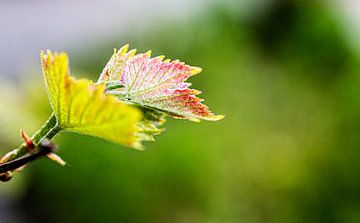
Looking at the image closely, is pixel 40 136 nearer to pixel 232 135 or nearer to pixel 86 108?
pixel 86 108

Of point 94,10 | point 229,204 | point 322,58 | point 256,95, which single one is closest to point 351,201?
point 229,204

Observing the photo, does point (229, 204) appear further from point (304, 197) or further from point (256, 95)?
point (256, 95)

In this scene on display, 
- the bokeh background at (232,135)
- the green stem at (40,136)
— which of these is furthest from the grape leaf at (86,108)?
Answer: the bokeh background at (232,135)

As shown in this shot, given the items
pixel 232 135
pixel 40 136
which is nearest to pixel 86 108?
pixel 40 136

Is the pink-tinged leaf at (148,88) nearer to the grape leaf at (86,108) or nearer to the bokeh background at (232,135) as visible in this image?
the grape leaf at (86,108)

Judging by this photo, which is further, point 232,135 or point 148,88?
point 232,135
